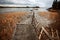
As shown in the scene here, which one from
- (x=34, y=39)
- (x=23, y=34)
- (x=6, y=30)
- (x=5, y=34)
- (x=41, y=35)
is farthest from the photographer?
(x=6, y=30)

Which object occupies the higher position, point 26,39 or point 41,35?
point 26,39

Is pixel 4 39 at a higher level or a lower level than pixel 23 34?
lower

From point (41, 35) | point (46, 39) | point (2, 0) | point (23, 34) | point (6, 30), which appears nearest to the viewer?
point (23, 34)

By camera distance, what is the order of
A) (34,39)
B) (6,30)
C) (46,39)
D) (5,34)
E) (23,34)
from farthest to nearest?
1. (6,30)
2. (5,34)
3. (46,39)
4. (23,34)
5. (34,39)

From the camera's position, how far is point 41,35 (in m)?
5.07

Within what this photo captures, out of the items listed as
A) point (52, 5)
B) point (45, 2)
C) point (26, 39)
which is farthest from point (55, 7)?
point (26, 39)

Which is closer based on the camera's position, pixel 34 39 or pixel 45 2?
pixel 34 39

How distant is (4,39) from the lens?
4.85m

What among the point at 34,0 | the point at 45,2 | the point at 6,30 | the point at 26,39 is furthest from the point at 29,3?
the point at 26,39

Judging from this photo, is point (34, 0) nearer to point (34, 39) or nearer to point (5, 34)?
point (5, 34)

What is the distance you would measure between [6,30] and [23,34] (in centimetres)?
220

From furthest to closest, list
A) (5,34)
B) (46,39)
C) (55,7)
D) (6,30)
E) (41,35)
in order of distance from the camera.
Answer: (55,7) → (6,30) → (5,34) → (41,35) → (46,39)

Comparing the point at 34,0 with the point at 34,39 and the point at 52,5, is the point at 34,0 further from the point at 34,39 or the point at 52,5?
the point at 34,39

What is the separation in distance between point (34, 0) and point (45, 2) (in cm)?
150
